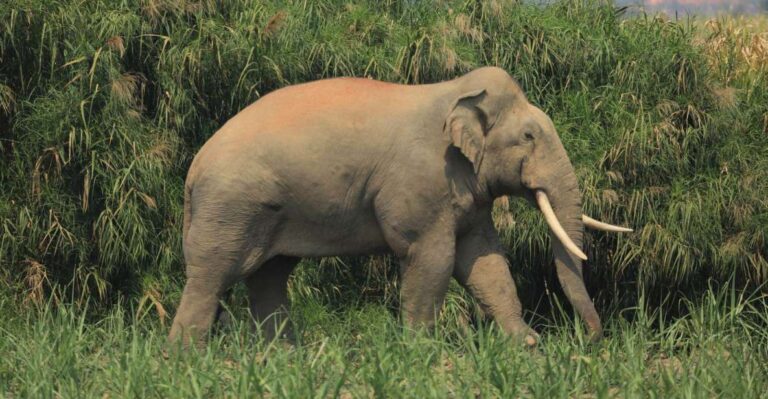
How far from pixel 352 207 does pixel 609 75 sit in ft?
11.9

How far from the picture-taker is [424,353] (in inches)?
231

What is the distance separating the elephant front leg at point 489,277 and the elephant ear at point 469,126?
440mm

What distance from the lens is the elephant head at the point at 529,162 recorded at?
6.88 m

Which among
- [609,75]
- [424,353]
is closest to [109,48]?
[609,75]

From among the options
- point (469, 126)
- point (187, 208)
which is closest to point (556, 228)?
point (469, 126)

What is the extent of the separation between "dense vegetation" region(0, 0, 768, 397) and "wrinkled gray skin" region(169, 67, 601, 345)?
59.2 inches

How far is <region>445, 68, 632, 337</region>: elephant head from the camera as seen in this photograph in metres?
6.88

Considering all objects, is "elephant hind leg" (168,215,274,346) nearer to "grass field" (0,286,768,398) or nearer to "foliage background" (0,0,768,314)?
"grass field" (0,286,768,398)

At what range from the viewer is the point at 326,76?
9500 mm

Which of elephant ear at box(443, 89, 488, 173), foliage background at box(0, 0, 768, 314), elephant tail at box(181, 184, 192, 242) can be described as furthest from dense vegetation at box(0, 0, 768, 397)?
elephant ear at box(443, 89, 488, 173)

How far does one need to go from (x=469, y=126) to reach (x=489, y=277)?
799mm

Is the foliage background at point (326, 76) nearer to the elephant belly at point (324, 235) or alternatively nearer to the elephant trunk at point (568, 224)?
the elephant belly at point (324, 235)

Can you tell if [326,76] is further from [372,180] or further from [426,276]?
[426,276]

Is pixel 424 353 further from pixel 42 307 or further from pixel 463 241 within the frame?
pixel 42 307
